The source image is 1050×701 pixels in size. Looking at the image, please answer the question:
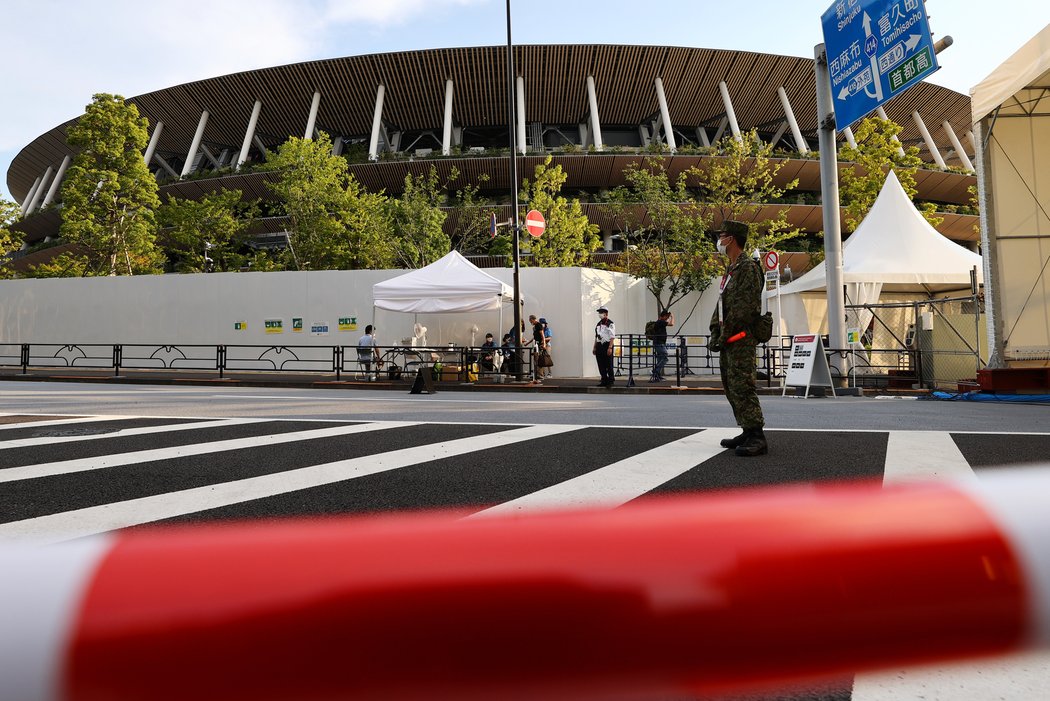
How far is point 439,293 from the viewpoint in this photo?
732 inches

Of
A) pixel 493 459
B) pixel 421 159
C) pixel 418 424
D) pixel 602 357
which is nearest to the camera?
pixel 493 459

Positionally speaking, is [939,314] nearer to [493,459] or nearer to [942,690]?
[493,459]

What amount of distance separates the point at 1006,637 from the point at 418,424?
27.2ft

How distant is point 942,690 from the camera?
202cm

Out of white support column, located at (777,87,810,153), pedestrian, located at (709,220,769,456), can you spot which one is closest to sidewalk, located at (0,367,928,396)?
pedestrian, located at (709,220,769,456)

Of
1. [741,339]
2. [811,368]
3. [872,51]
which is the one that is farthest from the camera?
[811,368]

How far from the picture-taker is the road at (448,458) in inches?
163

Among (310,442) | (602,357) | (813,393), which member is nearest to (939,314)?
(813,393)

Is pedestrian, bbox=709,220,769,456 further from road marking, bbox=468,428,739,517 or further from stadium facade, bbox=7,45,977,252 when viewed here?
stadium facade, bbox=7,45,977,252

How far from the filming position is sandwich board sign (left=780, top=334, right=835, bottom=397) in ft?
44.7

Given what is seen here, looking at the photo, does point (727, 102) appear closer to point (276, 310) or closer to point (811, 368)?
point (276, 310)

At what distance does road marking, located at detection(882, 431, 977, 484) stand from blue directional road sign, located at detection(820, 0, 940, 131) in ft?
25.1

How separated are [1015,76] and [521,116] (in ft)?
111

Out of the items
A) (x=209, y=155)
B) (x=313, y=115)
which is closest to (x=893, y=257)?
(x=313, y=115)
